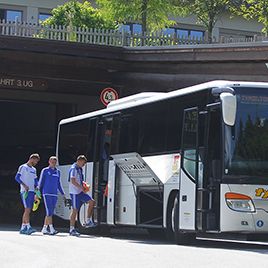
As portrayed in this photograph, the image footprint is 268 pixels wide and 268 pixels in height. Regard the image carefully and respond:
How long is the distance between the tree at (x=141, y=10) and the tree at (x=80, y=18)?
490mm

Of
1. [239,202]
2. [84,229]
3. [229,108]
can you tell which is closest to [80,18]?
[84,229]

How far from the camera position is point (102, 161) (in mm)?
19672

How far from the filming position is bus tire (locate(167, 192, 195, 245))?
15607mm

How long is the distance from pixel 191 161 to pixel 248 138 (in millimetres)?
1332

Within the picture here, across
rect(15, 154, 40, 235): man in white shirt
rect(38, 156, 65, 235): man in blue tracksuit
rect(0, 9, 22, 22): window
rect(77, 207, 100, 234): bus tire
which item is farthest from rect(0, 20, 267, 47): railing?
rect(0, 9, 22, 22): window

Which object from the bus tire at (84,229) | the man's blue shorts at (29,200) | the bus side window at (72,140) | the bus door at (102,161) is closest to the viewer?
the man's blue shorts at (29,200)

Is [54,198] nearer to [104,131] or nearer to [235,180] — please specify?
[104,131]

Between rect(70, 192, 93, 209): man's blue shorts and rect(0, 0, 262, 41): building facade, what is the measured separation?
29.7m

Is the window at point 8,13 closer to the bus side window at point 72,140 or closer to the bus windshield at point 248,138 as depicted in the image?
the bus side window at point 72,140

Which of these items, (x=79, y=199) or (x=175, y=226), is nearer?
(x=175, y=226)

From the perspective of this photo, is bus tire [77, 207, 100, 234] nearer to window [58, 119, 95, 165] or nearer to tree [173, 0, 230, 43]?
window [58, 119, 95, 165]

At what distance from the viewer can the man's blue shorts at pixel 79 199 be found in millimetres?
19109

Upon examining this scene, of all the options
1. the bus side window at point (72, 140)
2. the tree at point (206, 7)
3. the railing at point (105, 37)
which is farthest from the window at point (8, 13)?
the bus side window at point (72, 140)

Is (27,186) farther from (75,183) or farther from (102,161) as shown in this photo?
(102,161)
